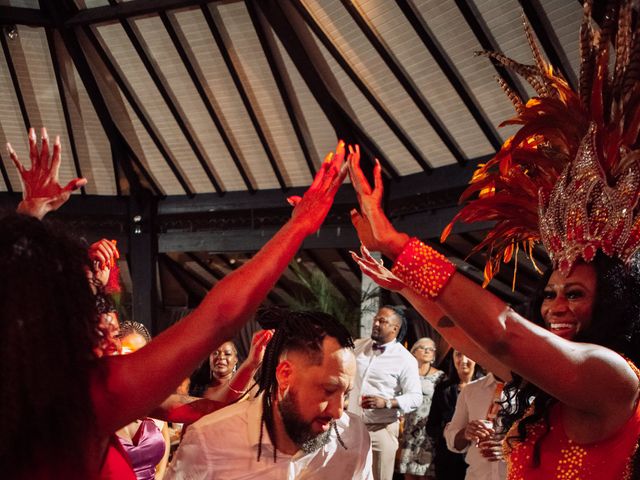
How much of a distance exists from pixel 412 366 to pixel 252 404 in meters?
4.00

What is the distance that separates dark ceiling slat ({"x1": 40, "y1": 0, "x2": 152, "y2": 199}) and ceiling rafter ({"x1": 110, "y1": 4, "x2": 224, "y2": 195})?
0.75 meters

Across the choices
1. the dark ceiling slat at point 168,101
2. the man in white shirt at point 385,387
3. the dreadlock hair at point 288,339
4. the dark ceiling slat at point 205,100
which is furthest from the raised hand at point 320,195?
the dark ceiling slat at point 168,101

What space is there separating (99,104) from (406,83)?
180 inches

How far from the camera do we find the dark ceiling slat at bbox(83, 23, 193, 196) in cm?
1099

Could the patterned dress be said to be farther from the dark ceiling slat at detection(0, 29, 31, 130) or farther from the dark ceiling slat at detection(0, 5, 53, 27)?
the dark ceiling slat at detection(0, 29, 31, 130)

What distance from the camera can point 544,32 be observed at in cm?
778

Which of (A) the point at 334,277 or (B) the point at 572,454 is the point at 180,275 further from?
(B) the point at 572,454

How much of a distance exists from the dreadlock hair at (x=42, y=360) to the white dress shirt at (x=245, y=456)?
1179mm

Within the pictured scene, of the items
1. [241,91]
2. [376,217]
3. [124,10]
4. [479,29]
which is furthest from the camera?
[241,91]

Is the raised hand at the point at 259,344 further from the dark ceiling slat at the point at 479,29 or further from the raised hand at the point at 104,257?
the dark ceiling slat at the point at 479,29

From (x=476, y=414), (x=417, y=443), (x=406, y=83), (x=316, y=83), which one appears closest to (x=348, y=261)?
(x=316, y=83)

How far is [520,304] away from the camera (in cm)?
1173

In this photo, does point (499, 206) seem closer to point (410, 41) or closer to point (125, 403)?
point (125, 403)

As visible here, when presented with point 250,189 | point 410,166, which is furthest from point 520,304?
point 250,189
